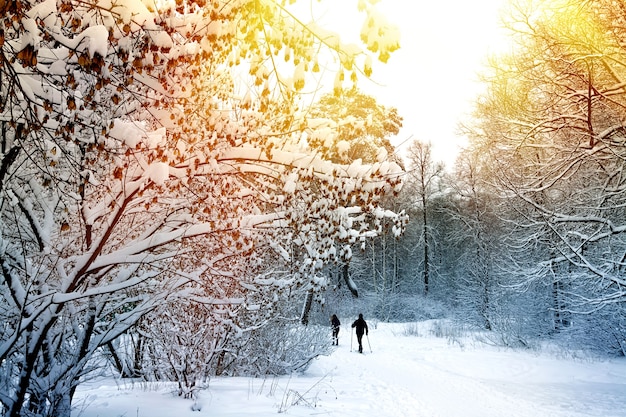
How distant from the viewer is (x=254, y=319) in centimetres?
822

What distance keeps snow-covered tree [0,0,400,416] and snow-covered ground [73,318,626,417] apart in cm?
166

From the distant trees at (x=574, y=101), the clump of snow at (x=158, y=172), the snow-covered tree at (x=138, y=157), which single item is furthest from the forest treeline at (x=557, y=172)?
the clump of snow at (x=158, y=172)

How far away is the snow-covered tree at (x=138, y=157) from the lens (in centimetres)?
266

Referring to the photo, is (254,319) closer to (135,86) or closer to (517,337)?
(135,86)

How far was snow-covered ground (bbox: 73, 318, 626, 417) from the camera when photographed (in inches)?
241

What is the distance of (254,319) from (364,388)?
2914 millimetres

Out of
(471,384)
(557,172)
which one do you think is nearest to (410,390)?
(471,384)

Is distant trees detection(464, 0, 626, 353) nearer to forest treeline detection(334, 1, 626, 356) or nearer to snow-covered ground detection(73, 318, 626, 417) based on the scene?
forest treeline detection(334, 1, 626, 356)

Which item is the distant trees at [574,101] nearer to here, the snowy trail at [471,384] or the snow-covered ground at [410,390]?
the snowy trail at [471,384]

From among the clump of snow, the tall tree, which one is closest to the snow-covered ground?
the clump of snow

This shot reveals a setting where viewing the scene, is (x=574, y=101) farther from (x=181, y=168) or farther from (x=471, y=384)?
(x=181, y=168)

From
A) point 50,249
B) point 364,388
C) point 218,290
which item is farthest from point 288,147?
point 364,388

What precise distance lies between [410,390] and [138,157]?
26.9ft

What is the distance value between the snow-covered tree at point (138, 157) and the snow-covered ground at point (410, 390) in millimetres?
1656
